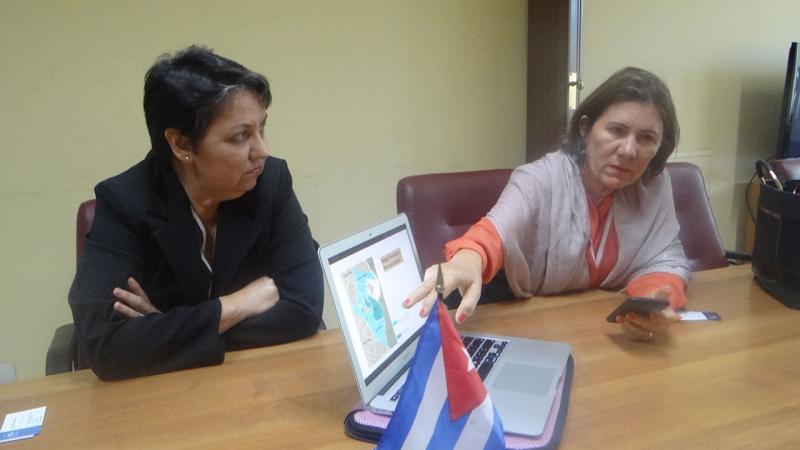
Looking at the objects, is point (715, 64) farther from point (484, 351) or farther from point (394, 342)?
point (394, 342)

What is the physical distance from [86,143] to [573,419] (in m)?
1.81

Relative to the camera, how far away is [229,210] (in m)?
1.22

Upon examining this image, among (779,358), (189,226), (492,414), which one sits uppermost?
(189,226)

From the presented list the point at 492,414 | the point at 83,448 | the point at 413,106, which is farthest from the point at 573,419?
the point at 413,106

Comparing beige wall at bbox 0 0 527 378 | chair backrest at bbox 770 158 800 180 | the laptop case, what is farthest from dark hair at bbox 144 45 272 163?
chair backrest at bbox 770 158 800 180

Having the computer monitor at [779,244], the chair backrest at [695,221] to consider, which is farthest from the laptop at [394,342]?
the chair backrest at [695,221]

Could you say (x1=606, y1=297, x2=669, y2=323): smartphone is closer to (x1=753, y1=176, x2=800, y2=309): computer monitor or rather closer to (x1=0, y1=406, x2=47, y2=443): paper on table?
(x1=753, y1=176, x2=800, y2=309): computer monitor

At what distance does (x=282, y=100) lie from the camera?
2.08 meters

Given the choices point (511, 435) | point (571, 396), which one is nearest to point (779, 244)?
point (571, 396)

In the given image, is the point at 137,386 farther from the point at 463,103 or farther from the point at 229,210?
the point at 463,103

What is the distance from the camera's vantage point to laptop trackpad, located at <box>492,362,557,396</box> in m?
0.87

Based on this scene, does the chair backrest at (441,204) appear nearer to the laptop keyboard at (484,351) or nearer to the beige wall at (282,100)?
the laptop keyboard at (484,351)

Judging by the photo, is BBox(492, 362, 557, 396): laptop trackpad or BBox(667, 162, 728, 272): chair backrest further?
BBox(667, 162, 728, 272): chair backrest

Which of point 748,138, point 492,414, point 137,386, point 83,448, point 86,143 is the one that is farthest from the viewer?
point 748,138
